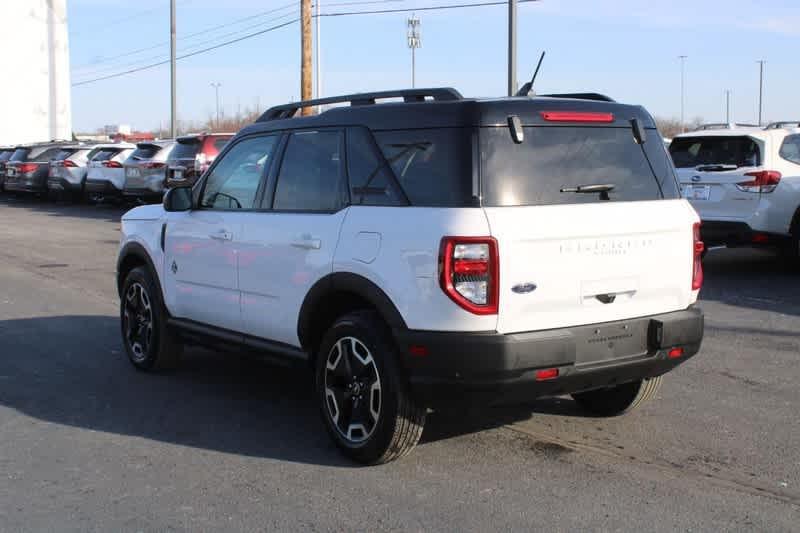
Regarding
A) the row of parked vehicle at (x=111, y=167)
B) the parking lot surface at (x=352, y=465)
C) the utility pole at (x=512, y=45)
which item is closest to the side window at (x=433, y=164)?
the parking lot surface at (x=352, y=465)

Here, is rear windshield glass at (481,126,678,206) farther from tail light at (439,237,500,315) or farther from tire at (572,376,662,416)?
tire at (572,376,662,416)

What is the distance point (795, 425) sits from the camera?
592 centimetres

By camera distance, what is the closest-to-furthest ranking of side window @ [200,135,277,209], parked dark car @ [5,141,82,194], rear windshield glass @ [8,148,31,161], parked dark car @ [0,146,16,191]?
side window @ [200,135,277,209]
parked dark car @ [5,141,82,194]
rear windshield glass @ [8,148,31,161]
parked dark car @ [0,146,16,191]

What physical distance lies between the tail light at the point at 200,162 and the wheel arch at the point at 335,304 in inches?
626

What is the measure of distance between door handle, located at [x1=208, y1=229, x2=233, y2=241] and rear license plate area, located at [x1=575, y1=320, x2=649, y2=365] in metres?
2.46

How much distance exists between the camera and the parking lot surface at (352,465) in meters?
4.54

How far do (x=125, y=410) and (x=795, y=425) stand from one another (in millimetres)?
4123

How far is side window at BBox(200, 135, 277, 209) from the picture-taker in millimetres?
6266

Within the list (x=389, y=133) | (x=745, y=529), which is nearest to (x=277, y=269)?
(x=389, y=133)

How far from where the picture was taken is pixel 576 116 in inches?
203

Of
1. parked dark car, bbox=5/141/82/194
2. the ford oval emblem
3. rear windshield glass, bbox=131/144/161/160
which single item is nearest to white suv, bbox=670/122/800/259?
the ford oval emblem

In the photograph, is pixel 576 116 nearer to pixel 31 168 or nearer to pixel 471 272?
pixel 471 272

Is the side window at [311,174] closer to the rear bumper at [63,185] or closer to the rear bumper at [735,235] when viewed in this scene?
the rear bumper at [735,235]

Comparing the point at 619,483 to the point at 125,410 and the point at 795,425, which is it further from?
the point at 125,410
